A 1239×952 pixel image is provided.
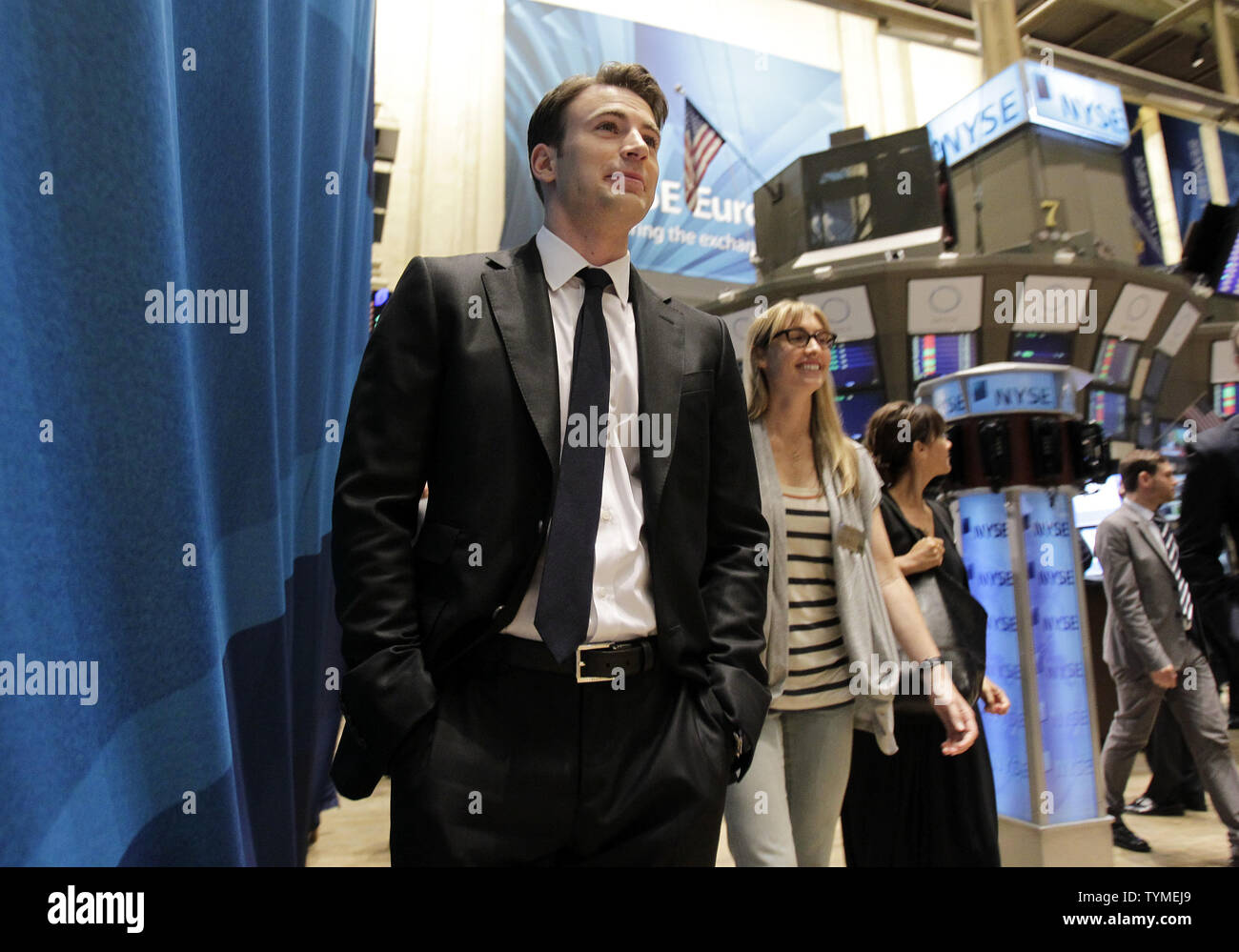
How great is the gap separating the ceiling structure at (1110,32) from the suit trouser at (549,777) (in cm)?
1282

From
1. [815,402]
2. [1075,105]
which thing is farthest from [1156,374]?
[815,402]

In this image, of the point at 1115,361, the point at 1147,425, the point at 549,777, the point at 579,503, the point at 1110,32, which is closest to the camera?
the point at 549,777

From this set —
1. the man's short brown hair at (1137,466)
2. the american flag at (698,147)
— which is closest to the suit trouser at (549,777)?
the man's short brown hair at (1137,466)

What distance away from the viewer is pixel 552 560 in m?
1.20

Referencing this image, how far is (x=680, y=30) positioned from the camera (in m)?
10.7

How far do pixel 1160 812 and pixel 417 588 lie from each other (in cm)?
465

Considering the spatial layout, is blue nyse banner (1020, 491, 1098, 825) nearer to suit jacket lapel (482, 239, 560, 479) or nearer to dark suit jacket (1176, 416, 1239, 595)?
dark suit jacket (1176, 416, 1239, 595)

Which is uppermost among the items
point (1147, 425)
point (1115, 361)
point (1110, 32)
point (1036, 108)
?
point (1110, 32)

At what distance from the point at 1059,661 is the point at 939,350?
6490mm

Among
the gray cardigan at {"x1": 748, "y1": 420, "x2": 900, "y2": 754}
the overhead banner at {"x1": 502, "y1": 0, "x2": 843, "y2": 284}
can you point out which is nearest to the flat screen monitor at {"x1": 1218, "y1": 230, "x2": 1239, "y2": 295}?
the overhead banner at {"x1": 502, "y1": 0, "x2": 843, "y2": 284}

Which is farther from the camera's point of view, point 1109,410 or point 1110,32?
point 1110,32

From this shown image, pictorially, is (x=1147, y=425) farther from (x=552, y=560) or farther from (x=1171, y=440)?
(x=552, y=560)

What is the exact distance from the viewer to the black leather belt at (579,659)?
3.82 ft

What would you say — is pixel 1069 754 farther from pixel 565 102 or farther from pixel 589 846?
pixel 565 102
